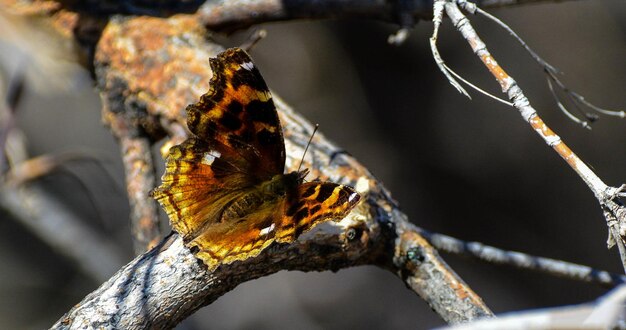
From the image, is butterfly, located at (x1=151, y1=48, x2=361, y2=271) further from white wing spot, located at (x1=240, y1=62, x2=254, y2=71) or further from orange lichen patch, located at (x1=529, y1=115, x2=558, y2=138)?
orange lichen patch, located at (x1=529, y1=115, x2=558, y2=138)

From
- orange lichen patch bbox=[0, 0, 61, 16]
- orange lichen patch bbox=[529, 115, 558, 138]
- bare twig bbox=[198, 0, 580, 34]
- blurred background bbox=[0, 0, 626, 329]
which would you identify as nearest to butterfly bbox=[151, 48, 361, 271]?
orange lichen patch bbox=[529, 115, 558, 138]

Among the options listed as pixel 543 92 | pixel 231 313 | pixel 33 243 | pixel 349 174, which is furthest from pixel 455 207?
pixel 33 243

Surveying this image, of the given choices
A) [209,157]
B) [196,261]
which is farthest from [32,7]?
[196,261]

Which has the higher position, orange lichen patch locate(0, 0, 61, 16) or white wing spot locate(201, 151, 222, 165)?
white wing spot locate(201, 151, 222, 165)

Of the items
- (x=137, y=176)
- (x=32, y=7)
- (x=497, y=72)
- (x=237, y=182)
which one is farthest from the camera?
(x=32, y=7)

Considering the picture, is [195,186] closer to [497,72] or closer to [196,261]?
[196,261]

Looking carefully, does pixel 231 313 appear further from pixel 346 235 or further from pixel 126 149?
pixel 346 235

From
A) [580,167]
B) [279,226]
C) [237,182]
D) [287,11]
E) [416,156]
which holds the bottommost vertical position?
[416,156]
